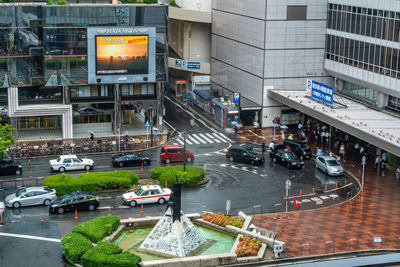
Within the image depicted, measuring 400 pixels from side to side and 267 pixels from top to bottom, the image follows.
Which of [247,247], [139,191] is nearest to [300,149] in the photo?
[139,191]

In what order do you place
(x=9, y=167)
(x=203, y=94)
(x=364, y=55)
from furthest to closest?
(x=203, y=94) < (x=364, y=55) < (x=9, y=167)

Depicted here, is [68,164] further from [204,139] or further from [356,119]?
[356,119]

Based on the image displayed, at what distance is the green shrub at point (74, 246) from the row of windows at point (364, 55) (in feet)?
136

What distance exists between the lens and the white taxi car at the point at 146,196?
5875cm

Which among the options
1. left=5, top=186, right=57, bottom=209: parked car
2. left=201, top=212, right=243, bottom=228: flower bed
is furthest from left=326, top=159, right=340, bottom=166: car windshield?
left=5, top=186, right=57, bottom=209: parked car

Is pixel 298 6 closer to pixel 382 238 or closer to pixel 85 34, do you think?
pixel 85 34

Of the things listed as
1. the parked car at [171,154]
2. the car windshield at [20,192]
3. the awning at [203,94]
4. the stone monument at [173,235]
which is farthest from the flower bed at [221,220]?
the awning at [203,94]

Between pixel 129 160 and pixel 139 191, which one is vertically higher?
pixel 139 191

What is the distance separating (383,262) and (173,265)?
13.2m

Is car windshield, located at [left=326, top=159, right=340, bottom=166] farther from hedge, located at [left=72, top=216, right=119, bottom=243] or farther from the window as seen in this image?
hedge, located at [left=72, top=216, right=119, bottom=243]

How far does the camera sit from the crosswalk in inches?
3236

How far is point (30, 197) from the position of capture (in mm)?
58125

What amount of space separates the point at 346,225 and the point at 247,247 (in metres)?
11.1

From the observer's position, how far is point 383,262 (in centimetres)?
4219
